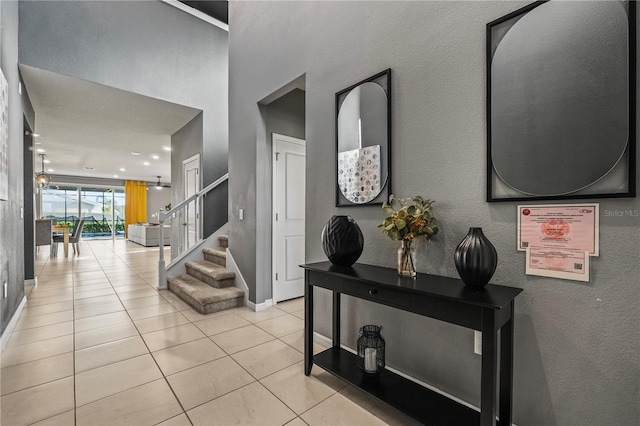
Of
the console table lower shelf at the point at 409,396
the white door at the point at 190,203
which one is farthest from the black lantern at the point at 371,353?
the white door at the point at 190,203

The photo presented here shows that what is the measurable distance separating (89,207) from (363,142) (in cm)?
1455

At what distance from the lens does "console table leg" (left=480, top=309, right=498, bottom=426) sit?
3.76 ft

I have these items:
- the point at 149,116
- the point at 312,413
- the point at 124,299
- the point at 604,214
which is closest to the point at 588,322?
the point at 604,214

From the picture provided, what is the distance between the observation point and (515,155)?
1402mm

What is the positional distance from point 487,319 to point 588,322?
1.53 feet

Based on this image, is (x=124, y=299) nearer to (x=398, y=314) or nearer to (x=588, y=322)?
(x=398, y=314)

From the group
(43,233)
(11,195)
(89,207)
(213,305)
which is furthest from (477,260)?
(89,207)

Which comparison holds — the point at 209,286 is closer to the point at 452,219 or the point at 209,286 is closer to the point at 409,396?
the point at 409,396

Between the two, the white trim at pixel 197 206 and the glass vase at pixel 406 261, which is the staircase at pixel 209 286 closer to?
the white trim at pixel 197 206

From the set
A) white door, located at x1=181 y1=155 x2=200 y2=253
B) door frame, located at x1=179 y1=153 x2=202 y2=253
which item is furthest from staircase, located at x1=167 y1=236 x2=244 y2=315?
white door, located at x1=181 y1=155 x2=200 y2=253

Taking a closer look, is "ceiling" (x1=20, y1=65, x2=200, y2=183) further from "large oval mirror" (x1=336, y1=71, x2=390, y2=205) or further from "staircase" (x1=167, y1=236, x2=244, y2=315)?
"large oval mirror" (x1=336, y1=71, x2=390, y2=205)

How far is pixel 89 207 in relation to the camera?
12.4 meters

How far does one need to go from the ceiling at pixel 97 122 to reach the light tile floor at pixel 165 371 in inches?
115

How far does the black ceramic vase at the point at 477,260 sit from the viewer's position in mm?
1325
